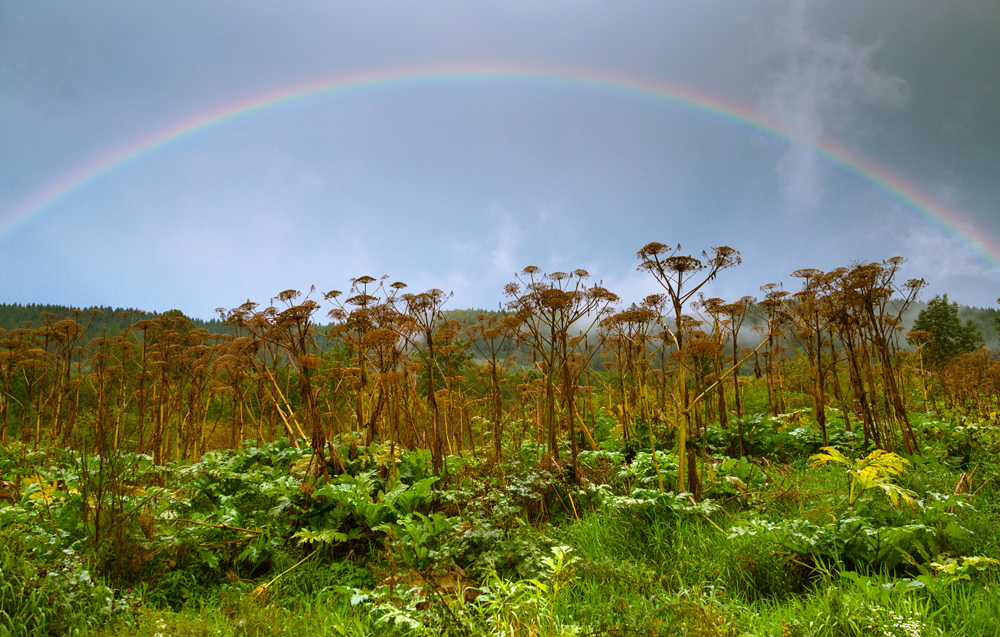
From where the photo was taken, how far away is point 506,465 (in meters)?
6.18

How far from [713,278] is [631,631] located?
11.7 ft

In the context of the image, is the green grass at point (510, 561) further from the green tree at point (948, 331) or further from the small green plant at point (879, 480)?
the green tree at point (948, 331)

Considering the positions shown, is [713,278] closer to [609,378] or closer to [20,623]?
[20,623]

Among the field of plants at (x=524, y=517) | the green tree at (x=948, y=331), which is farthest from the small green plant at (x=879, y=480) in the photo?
the green tree at (x=948, y=331)

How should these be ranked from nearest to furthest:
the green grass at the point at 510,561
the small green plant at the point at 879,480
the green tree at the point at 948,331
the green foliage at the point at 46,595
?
the green grass at the point at 510,561 < the green foliage at the point at 46,595 < the small green plant at the point at 879,480 < the green tree at the point at 948,331

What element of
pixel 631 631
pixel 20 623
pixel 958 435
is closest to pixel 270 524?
pixel 20 623

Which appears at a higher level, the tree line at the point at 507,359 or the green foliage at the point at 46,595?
the tree line at the point at 507,359

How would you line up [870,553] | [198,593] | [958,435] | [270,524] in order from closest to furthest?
[870,553]
[198,593]
[270,524]
[958,435]

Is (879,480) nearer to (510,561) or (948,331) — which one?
(510,561)

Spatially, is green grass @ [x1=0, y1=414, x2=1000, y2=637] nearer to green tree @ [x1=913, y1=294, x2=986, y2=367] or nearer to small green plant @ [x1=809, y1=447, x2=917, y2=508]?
small green plant @ [x1=809, y1=447, x2=917, y2=508]

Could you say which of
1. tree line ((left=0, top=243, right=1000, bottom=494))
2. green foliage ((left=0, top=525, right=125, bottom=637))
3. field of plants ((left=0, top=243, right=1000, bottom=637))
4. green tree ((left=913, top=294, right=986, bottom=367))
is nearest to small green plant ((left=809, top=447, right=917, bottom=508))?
field of plants ((left=0, top=243, right=1000, bottom=637))

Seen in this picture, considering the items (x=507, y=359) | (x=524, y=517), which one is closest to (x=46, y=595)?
(x=524, y=517)

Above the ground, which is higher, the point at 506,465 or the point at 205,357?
the point at 205,357

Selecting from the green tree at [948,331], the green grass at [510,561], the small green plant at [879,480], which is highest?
the green tree at [948,331]
